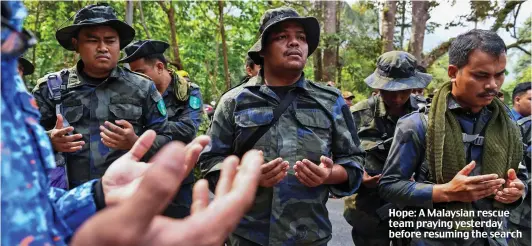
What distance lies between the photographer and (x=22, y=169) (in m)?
1.23

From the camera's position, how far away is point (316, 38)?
9.98ft

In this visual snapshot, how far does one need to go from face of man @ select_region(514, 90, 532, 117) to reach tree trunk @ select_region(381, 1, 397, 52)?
6.49 meters

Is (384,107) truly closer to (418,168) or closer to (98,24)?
A: (418,168)

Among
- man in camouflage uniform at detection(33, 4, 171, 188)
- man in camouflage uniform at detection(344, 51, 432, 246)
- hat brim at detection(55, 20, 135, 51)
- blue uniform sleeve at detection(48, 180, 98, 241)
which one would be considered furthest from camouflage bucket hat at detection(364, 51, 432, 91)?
blue uniform sleeve at detection(48, 180, 98, 241)

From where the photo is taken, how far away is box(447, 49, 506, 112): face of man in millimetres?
2592

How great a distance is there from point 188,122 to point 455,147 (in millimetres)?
2436

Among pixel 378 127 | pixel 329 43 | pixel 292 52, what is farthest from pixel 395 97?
pixel 329 43

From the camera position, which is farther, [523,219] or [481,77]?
[523,219]

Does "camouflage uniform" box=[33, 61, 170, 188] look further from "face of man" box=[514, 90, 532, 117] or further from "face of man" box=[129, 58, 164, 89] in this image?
"face of man" box=[514, 90, 532, 117]

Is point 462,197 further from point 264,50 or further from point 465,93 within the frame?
point 264,50

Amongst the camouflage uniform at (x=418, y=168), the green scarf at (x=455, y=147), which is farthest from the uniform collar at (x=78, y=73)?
the green scarf at (x=455, y=147)

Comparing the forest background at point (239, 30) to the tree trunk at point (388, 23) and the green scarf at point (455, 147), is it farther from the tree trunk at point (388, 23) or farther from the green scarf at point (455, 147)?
the green scarf at point (455, 147)

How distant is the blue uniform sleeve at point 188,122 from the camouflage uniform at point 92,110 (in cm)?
79

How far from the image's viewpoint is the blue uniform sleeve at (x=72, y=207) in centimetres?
143
